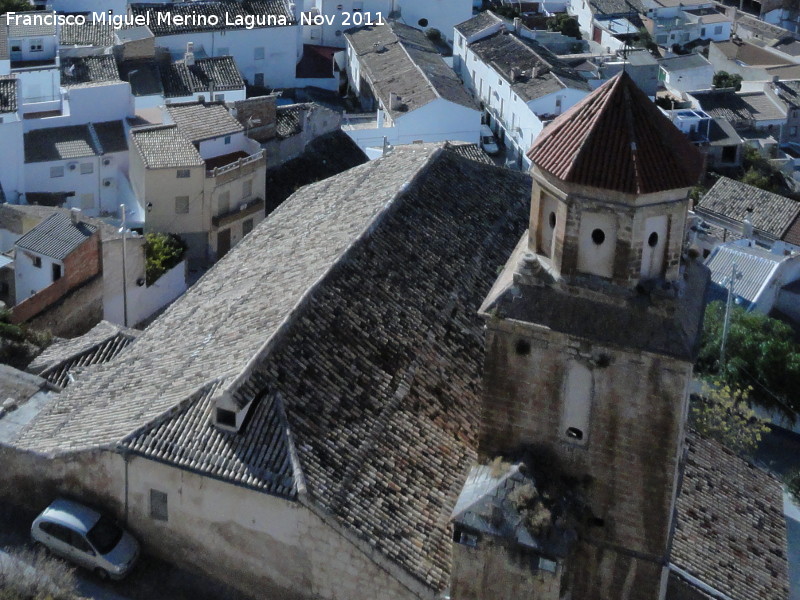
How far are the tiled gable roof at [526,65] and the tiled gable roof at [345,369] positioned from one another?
1476 inches

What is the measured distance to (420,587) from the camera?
27438 mm

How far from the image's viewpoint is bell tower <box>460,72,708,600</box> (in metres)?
25.3

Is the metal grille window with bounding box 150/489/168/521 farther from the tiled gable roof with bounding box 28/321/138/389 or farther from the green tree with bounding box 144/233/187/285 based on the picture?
the green tree with bounding box 144/233/187/285

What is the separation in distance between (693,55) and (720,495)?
60473mm

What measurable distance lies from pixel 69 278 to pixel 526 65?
127ft

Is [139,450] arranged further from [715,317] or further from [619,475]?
[715,317]

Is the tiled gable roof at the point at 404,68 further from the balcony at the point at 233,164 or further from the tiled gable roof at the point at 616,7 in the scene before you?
the tiled gable roof at the point at 616,7

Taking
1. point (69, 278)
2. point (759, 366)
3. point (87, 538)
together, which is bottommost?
point (759, 366)

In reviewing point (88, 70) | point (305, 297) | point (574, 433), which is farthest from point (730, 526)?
point (88, 70)

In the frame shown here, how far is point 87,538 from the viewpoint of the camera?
1133 inches

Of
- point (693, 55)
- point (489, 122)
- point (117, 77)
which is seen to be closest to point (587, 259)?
point (117, 77)

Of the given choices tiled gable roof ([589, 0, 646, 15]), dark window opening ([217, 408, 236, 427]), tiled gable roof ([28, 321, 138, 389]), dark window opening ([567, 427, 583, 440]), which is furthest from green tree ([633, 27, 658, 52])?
dark window opening ([217, 408, 236, 427])

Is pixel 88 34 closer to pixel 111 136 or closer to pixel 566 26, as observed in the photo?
pixel 111 136

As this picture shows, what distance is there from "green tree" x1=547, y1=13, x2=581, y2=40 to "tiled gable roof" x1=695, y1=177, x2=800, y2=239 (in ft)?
106
